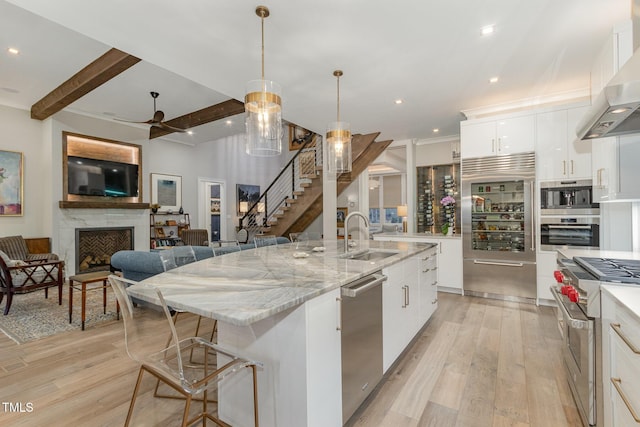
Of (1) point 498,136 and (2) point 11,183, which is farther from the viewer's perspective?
(2) point 11,183

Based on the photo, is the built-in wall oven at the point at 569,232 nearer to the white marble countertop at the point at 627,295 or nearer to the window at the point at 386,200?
the white marble countertop at the point at 627,295

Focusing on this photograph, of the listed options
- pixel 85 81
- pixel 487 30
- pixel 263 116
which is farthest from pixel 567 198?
pixel 85 81

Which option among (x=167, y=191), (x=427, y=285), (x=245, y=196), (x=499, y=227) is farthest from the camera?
(x=245, y=196)

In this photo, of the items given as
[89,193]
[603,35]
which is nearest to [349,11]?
[603,35]

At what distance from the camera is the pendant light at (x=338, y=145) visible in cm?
336

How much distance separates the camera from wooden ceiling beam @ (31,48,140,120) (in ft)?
11.7

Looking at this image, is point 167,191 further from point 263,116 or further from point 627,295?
point 627,295

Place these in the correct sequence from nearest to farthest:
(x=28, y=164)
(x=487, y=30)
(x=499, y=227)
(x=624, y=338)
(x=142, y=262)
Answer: (x=624, y=338) < (x=487, y=30) < (x=142, y=262) < (x=499, y=227) < (x=28, y=164)

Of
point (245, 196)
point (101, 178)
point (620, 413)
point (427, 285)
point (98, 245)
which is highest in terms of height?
point (101, 178)

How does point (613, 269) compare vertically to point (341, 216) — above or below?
below

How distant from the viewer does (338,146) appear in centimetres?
343

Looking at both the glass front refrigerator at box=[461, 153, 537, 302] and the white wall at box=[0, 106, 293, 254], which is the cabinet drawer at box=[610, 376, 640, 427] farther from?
the white wall at box=[0, 106, 293, 254]

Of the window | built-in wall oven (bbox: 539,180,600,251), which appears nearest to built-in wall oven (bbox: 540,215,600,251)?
built-in wall oven (bbox: 539,180,600,251)

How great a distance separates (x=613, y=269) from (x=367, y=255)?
1725 millimetres
